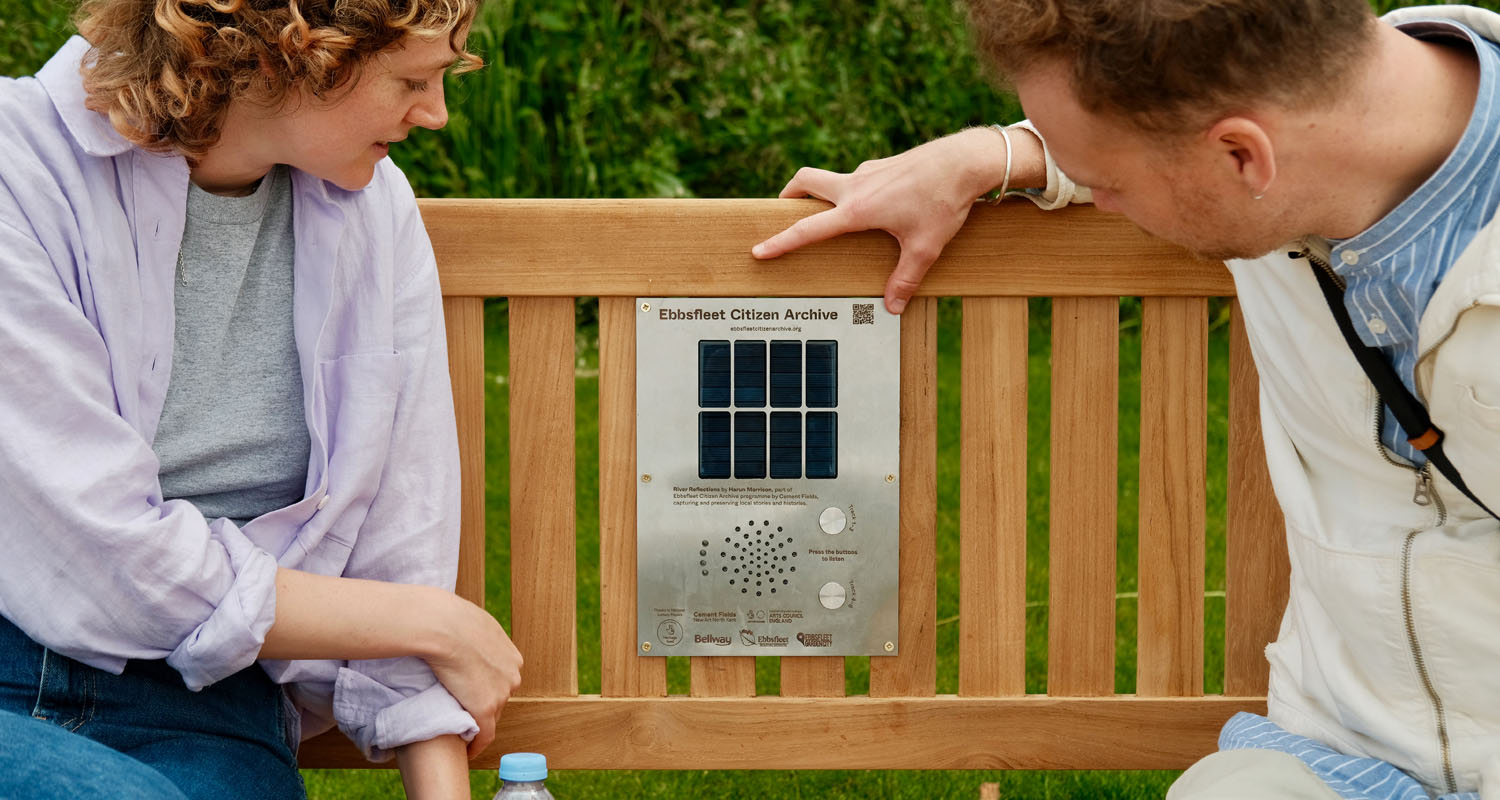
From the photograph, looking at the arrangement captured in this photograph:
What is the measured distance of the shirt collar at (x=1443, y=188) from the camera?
1.67 meters

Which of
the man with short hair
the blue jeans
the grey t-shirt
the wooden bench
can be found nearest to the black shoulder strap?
the man with short hair

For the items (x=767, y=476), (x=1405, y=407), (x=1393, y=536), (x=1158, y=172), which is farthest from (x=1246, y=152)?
(x=767, y=476)

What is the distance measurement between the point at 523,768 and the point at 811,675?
543 millimetres

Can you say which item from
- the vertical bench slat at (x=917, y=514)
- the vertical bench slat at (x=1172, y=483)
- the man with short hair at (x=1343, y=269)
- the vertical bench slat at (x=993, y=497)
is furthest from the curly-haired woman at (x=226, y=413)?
the vertical bench slat at (x=1172, y=483)

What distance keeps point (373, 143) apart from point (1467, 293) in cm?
126

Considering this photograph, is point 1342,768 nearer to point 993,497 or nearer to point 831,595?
point 993,497

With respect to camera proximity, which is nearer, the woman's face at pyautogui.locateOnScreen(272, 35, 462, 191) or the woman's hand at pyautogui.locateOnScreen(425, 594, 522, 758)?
the woman's face at pyautogui.locateOnScreen(272, 35, 462, 191)

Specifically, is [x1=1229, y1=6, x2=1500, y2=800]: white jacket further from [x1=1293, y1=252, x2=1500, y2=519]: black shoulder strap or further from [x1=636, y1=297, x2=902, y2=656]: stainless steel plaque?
[x1=636, y1=297, x2=902, y2=656]: stainless steel plaque

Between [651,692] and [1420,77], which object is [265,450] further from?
[1420,77]

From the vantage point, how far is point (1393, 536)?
6.14ft

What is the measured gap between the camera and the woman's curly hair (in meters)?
1.85

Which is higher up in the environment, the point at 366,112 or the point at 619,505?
the point at 366,112

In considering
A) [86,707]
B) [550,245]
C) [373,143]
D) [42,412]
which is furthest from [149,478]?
[550,245]

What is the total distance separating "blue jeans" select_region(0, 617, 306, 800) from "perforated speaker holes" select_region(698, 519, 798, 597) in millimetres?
660
